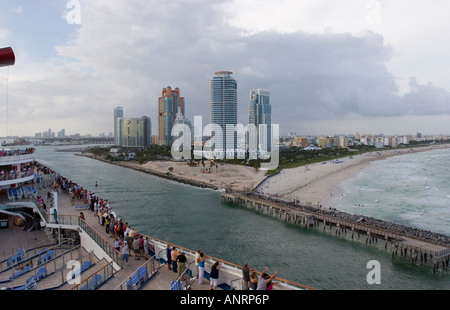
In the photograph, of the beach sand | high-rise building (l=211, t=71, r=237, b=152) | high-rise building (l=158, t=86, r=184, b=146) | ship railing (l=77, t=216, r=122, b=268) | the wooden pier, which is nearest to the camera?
ship railing (l=77, t=216, r=122, b=268)

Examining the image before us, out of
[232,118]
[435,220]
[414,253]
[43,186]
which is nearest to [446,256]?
[414,253]

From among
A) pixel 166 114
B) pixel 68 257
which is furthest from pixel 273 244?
pixel 166 114

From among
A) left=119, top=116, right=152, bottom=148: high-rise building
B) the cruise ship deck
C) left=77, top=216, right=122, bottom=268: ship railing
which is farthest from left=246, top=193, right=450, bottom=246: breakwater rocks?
left=119, top=116, right=152, bottom=148: high-rise building

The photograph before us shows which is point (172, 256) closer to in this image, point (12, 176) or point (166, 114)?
point (12, 176)

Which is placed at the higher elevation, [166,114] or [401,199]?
[166,114]

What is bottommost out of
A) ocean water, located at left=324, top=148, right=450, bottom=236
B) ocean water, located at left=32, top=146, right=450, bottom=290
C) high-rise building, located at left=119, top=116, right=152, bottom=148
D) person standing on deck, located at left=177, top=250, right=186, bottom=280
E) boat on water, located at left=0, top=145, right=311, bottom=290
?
ocean water, located at left=32, top=146, right=450, bottom=290

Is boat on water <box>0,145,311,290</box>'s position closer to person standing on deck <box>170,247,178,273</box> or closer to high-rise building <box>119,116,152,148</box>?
person standing on deck <box>170,247,178,273</box>
